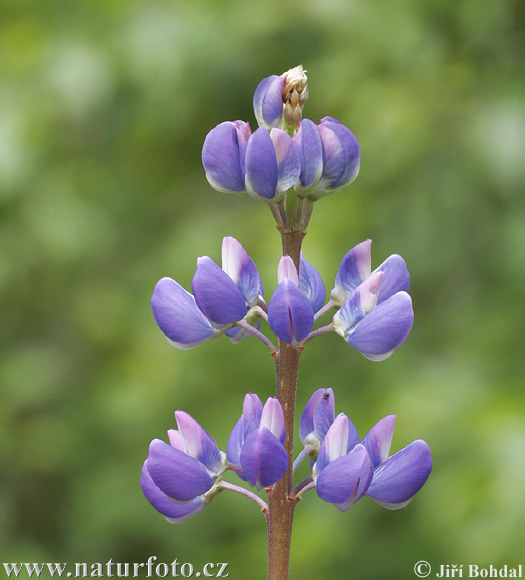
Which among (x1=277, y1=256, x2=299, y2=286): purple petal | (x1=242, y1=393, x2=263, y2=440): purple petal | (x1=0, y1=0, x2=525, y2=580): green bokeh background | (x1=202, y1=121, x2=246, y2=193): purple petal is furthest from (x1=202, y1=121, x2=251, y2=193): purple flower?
(x1=0, y1=0, x2=525, y2=580): green bokeh background

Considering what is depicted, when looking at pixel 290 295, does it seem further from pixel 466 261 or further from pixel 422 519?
pixel 466 261

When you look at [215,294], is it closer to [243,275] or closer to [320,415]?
[243,275]

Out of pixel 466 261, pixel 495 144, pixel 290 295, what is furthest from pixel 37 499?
pixel 290 295

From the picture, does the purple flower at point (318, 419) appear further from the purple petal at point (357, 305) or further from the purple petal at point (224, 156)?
the purple petal at point (224, 156)

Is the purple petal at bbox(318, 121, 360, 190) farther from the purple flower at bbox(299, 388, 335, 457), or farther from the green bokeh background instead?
the green bokeh background

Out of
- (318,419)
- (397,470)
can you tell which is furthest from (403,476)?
(318,419)

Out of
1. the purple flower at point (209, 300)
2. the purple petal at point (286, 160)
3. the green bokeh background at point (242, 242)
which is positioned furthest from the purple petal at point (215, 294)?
the green bokeh background at point (242, 242)
